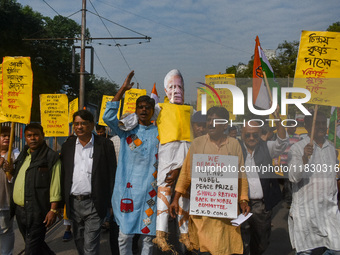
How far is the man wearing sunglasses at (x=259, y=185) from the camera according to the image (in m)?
3.87

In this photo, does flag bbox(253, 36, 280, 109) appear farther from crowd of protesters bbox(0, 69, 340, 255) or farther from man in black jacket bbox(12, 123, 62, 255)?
man in black jacket bbox(12, 123, 62, 255)

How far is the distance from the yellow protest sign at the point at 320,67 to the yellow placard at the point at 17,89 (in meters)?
3.13

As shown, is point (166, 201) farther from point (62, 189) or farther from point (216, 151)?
point (62, 189)

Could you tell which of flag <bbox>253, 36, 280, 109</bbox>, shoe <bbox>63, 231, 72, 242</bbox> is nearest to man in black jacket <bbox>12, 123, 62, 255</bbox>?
shoe <bbox>63, 231, 72, 242</bbox>

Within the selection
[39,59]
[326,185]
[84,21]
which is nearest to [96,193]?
[326,185]

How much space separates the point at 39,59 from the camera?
98.3 feet

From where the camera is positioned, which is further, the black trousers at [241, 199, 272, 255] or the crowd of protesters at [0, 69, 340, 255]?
the black trousers at [241, 199, 272, 255]

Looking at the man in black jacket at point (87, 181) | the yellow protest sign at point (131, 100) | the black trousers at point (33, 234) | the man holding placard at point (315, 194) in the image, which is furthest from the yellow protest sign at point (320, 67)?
the yellow protest sign at point (131, 100)

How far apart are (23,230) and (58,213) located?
1.35ft

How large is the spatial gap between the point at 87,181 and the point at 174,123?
43.4 inches

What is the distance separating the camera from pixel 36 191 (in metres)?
3.87

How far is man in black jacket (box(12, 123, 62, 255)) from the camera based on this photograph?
386 centimetres

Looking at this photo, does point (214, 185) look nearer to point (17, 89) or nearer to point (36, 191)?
point (36, 191)

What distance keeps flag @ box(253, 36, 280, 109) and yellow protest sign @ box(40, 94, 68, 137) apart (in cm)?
474
